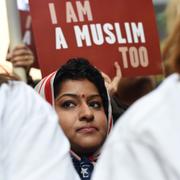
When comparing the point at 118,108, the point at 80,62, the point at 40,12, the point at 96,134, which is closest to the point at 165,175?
the point at 96,134

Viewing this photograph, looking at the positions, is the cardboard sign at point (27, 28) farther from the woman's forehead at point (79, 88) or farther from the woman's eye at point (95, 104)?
the woman's eye at point (95, 104)

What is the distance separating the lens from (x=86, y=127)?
244 cm

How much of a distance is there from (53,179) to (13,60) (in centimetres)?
146

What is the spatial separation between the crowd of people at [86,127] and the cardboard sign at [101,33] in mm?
209

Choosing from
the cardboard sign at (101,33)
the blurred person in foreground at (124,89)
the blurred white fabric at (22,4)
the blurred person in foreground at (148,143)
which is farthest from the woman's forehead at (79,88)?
the blurred person in foreground at (148,143)

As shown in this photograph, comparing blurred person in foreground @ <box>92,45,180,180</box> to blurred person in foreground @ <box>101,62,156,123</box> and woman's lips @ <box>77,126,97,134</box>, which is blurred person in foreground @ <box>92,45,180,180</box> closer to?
woman's lips @ <box>77,126,97,134</box>

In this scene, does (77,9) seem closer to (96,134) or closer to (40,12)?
(40,12)

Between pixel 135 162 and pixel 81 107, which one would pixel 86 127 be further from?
pixel 135 162

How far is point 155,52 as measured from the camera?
3.15 meters

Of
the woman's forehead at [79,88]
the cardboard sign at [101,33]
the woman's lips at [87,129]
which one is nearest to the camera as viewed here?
the woman's lips at [87,129]

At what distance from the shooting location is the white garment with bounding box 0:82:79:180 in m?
1.52

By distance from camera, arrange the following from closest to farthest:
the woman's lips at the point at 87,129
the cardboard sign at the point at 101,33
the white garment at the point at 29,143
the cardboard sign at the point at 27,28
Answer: the white garment at the point at 29,143 → the woman's lips at the point at 87,129 → the cardboard sign at the point at 101,33 → the cardboard sign at the point at 27,28

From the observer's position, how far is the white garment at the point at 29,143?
1.52 meters

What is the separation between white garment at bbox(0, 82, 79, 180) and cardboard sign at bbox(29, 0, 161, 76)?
143 cm
